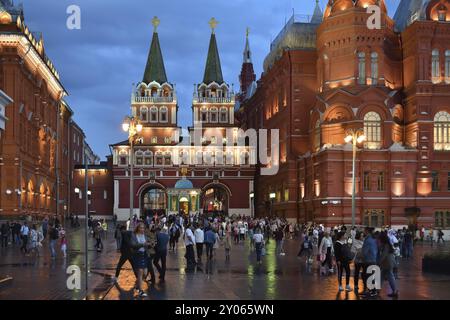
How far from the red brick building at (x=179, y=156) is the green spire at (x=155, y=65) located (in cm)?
15

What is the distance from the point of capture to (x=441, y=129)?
58750 mm

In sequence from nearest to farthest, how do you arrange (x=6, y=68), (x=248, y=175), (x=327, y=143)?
(x=6, y=68), (x=327, y=143), (x=248, y=175)

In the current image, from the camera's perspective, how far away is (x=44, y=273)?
2302 cm

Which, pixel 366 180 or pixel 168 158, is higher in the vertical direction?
pixel 168 158

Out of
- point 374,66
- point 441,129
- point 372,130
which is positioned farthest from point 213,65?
point 441,129

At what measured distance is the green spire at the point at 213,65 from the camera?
97.7m

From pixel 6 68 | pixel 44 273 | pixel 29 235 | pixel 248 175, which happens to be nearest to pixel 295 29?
pixel 248 175

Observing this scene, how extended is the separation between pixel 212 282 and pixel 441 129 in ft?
142

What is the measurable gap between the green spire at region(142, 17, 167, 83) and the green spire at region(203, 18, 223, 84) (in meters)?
6.40

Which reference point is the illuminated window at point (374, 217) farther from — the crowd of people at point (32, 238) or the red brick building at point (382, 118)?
the crowd of people at point (32, 238)

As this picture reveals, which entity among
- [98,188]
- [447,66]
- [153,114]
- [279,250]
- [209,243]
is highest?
[447,66]

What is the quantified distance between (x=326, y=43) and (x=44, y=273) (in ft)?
143

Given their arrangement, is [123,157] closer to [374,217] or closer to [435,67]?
[374,217]
